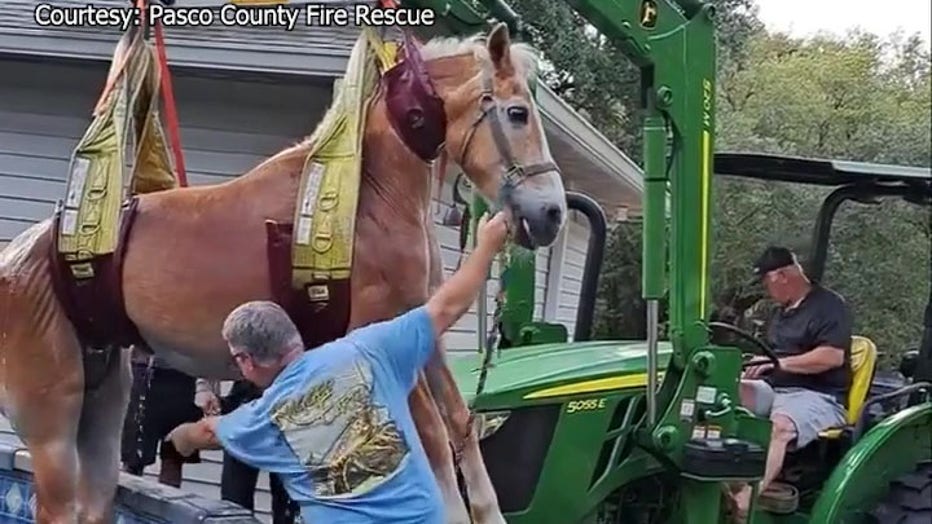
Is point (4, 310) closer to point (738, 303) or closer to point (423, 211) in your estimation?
point (423, 211)

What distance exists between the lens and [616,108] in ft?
41.4

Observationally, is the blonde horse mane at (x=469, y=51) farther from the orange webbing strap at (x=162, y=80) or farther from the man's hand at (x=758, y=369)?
the man's hand at (x=758, y=369)

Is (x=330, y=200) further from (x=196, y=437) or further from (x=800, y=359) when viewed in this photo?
(x=800, y=359)

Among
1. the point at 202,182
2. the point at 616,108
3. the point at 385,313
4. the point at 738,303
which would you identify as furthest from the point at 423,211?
the point at 616,108

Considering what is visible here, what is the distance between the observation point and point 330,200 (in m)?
2.61

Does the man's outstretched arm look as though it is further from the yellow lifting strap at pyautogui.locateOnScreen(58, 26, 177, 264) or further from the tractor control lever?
the tractor control lever

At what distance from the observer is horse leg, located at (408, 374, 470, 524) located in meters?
2.64

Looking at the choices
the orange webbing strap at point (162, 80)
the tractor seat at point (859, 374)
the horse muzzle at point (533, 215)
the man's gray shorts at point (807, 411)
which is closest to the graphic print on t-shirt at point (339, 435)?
the horse muzzle at point (533, 215)

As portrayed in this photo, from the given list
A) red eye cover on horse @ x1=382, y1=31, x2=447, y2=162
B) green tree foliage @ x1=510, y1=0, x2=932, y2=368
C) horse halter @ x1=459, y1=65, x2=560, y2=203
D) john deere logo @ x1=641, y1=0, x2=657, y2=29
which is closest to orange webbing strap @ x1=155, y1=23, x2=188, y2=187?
red eye cover on horse @ x1=382, y1=31, x2=447, y2=162

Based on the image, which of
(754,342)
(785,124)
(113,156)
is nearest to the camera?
(113,156)

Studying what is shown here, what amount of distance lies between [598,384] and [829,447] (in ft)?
3.68

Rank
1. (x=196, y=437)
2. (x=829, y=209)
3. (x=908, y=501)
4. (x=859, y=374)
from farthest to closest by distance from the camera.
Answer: (x=829, y=209) < (x=859, y=374) < (x=908, y=501) < (x=196, y=437)

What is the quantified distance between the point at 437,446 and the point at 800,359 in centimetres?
190

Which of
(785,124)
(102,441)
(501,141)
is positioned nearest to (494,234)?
(501,141)
